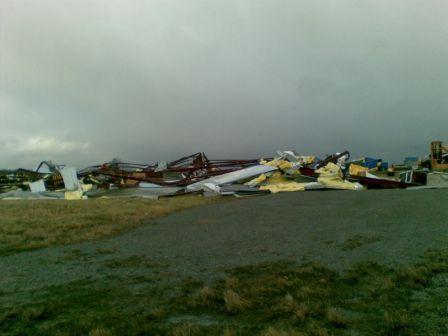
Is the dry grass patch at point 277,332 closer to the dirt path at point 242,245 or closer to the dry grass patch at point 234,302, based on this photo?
the dry grass patch at point 234,302

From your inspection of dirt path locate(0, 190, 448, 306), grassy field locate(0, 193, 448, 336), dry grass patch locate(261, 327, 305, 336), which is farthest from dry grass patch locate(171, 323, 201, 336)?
dirt path locate(0, 190, 448, 306)

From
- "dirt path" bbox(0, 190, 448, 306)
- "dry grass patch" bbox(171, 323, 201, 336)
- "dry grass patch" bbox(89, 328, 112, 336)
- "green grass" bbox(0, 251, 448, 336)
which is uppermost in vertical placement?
"dry grass patch" bbox(89, 328, 112, 336)

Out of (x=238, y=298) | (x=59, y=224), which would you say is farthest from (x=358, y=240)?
(x=59, y=224)

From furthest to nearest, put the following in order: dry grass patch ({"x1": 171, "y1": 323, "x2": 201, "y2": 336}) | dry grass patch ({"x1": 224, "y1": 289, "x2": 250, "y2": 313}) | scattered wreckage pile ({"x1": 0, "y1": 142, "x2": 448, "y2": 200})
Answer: scattered wreckage pile ({"x1": 0, "y1": 142, "x2": 448, "y2": 200}) < dry grass patch ({"x1": 224, "y1": 289, "x2": 250, "y2": 313}) < dry grass patch ({"x1": 171, "y1": 323, "x2": 201, "y2": 336})

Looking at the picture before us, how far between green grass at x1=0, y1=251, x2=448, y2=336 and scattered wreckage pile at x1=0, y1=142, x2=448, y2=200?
14.4 m

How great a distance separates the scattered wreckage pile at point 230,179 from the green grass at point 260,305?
567 inches

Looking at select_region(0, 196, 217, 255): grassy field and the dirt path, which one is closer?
the dirt path

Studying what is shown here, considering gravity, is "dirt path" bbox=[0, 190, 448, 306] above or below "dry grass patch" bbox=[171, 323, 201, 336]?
below

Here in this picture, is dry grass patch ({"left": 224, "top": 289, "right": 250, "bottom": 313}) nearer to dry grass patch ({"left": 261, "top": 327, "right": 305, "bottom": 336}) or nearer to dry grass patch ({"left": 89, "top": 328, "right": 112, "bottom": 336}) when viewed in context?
dry grass patch ({"left": 261, "top": 327, "right": 305, "bottom": 336})

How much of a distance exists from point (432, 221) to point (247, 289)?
564cm

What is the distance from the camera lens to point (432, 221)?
7.48 m

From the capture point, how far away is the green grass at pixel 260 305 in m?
3.20

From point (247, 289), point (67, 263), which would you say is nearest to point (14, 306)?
point (67, 263)

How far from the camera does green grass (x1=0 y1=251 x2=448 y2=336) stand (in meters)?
3.20
